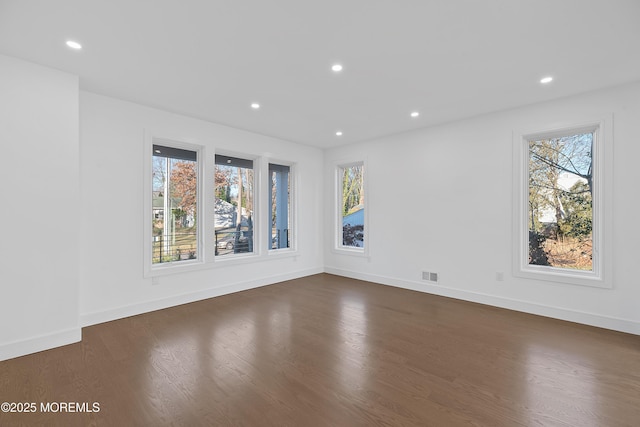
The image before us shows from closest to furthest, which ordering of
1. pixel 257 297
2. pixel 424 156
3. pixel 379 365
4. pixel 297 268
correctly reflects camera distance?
1. pixel 379 365
2. pixel 257 297
3. pixel 424 156
4. pixel 297 268

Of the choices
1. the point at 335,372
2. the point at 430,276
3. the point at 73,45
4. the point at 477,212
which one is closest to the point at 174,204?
the point at 73,45

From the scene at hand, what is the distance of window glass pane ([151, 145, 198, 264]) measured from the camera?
163 inches

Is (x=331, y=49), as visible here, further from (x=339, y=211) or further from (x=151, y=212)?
(x=339, y=211)

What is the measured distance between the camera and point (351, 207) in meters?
6.12

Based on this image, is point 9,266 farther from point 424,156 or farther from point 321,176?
point 424,156

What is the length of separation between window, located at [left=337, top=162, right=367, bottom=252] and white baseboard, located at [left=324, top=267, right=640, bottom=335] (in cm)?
83

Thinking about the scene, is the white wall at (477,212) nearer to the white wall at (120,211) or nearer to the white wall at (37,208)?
the white wall at (120,211)

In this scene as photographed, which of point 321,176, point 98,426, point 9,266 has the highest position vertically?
point 321,176

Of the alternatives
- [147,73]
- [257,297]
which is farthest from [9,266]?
[257,297]

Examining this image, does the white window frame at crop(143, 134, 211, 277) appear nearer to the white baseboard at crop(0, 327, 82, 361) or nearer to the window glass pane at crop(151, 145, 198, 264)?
the window glass pane at crop(151, 145, 198, 264)

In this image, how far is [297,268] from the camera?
5914mm

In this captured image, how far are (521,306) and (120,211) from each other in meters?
5.52

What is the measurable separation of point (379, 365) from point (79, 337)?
3.10m

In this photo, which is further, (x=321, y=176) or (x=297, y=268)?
(x=321, y=176)
